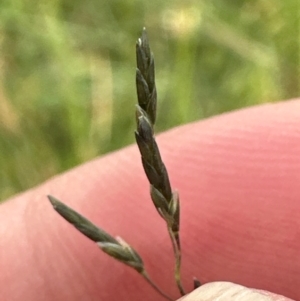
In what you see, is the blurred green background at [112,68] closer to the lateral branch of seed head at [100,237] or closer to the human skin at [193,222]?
the human skin at [193,222]

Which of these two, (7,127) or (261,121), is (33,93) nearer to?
(7,127)

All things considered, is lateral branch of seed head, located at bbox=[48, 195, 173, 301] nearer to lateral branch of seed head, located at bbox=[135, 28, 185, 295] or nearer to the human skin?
lateral branch of seed head, located at bbox=[135, 28, 185, 295]

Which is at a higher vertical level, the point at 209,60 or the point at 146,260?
the point at 209,60

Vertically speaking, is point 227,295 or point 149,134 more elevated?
point 149,134

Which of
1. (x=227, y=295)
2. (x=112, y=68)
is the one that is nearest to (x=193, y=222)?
(x=227, y=295)

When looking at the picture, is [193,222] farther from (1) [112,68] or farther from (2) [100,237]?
(1) [112,68]

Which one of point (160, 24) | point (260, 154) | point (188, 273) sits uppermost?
point (160, 24)

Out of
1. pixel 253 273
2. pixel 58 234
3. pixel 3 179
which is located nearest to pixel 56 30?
pixel 3 179

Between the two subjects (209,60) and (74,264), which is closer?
(74,264)
